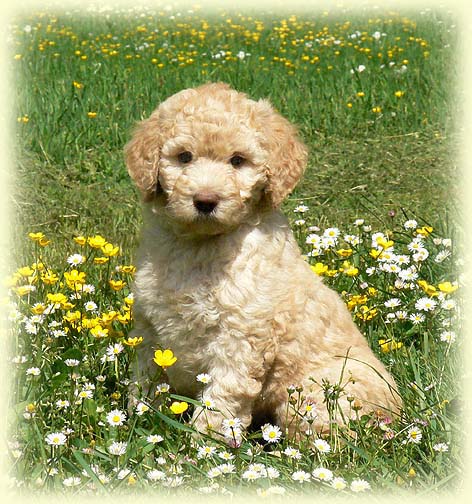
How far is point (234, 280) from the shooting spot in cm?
444

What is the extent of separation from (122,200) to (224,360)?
374cm

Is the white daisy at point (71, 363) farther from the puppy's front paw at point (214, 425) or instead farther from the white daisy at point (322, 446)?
the white daisy at point (322, 446)

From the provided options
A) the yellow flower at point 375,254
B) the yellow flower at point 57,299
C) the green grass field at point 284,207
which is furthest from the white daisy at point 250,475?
the yellow flower at point 375,254

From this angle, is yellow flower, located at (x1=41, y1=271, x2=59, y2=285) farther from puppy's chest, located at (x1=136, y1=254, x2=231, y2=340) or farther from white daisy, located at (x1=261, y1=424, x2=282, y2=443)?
white daisy, located at (x1=261, y1=424, x2=282, y2=443)

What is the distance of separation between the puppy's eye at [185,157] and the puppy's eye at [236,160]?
0.61ft

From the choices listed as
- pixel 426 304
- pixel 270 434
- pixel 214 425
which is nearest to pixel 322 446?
pixel 270 434


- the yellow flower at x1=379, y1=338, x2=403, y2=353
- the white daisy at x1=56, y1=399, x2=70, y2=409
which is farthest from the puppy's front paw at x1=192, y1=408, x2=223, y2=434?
the yellow flower at x1=379, y1=338, x2=403, y2=353

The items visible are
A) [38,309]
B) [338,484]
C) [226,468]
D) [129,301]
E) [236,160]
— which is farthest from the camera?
[129,301]

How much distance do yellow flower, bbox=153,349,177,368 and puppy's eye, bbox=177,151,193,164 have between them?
2.90ft

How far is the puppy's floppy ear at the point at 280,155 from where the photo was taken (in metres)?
4.49

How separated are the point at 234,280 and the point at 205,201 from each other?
0.46 m

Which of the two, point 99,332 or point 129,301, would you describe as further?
point 129,301

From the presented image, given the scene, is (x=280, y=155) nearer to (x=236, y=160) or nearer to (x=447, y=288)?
(x=236, y=160)

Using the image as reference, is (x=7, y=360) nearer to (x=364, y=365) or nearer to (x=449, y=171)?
(x=364, y=365)
